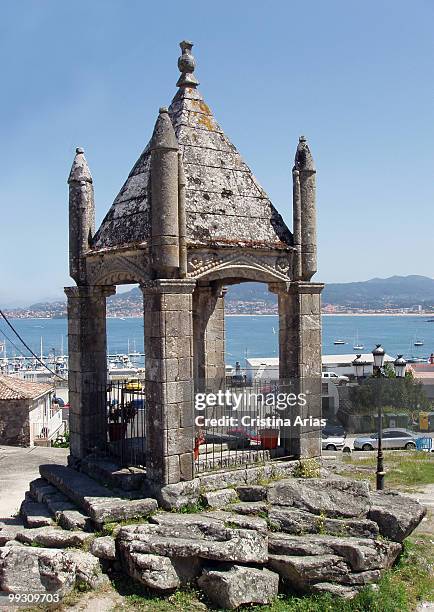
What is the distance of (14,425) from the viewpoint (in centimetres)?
2722

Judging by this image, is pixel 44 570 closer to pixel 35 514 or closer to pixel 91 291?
pixel 35 514

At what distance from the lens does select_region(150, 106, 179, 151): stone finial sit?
32.4 feet

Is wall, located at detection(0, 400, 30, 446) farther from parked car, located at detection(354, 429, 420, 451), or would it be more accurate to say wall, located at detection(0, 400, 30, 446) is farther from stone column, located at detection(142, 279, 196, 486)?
stone column, located at detection(142, 279, 196, 486)

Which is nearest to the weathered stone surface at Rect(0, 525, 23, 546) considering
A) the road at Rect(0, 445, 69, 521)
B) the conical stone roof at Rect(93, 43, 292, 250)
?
the road at Rect(0, 445, 69, 521)

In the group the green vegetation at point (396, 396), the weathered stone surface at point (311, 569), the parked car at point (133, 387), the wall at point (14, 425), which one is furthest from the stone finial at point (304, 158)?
the green vegetation at point (396, 396)

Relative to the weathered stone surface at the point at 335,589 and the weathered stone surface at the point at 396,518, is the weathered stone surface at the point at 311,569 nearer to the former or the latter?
the weathered stone surface at the point at 335,589

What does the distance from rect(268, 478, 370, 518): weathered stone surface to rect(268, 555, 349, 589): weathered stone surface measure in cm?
104

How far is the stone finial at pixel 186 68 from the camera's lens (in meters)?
11.9

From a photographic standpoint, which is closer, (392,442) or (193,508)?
(193,508)

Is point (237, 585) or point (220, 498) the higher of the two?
point (220, 498)

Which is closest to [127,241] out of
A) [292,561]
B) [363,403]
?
[292,561]

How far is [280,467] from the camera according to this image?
1122 centimetres

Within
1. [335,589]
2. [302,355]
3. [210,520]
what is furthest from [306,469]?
[335,589]

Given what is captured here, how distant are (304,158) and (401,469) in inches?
476
